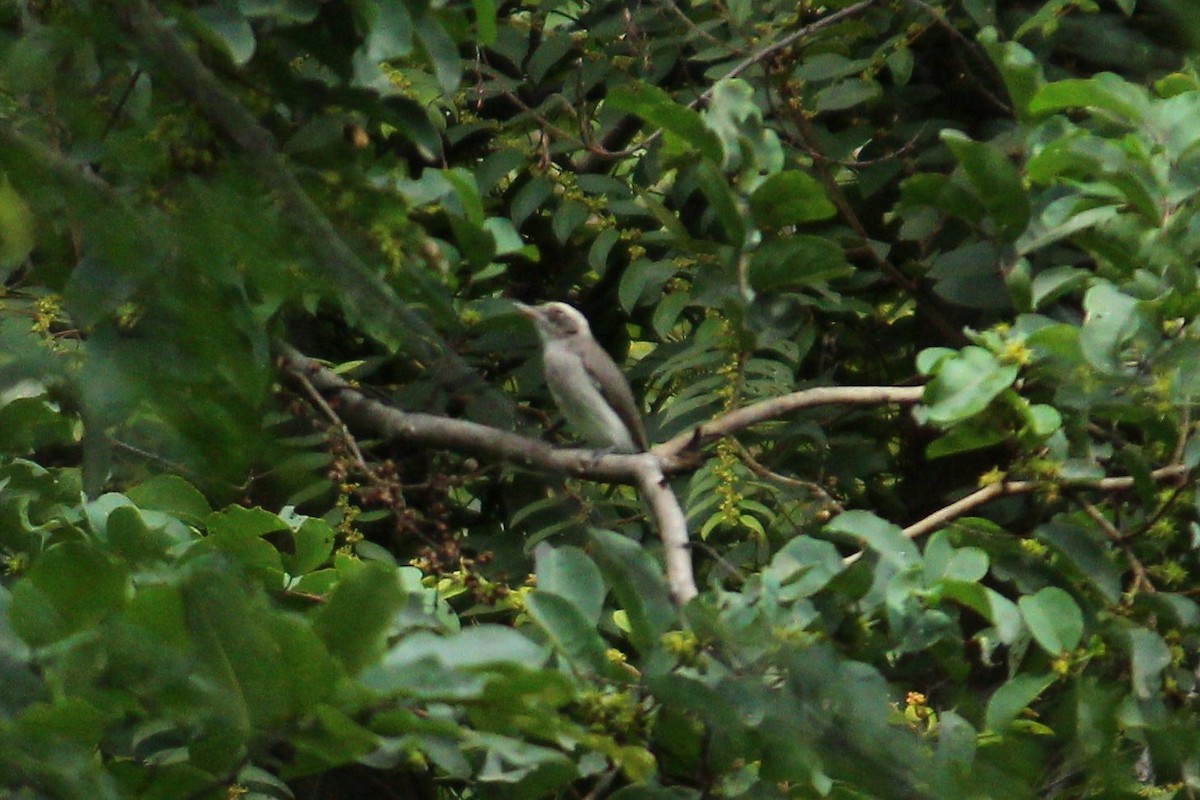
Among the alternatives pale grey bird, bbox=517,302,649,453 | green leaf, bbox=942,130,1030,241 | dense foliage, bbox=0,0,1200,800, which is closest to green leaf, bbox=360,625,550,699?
dense foliage, bbox=0,0,1200,800

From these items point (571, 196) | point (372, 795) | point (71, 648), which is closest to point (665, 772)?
point (71, 648)

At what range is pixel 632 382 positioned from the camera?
4.77 m

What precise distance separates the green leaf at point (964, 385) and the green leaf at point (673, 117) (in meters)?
0.64

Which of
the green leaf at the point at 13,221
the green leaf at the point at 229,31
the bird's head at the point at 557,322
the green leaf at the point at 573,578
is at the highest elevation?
the green leaf at the point at 13,221

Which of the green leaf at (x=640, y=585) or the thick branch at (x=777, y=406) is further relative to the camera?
the thick branch at (x=777, y=406)

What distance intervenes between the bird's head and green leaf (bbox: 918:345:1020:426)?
1373 millimetres

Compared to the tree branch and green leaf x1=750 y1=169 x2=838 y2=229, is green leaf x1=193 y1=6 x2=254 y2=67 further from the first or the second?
green leaf x1=750 y1=169 x2=838 y2=229

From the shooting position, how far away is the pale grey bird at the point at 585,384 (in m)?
4.25

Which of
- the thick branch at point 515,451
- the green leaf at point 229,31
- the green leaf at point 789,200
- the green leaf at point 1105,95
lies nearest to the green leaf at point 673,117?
the green leaf at point 789,200

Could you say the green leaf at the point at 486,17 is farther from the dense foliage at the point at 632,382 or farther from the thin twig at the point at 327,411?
the thin twig at the point at 327,411

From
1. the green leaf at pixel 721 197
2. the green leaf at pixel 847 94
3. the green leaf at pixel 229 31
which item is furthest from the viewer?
the green leaf at pixel 847 94

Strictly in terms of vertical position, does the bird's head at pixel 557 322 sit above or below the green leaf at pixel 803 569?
below

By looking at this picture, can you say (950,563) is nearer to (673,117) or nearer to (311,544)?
(673,117)

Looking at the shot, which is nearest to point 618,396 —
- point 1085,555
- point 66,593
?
point 1085,555
